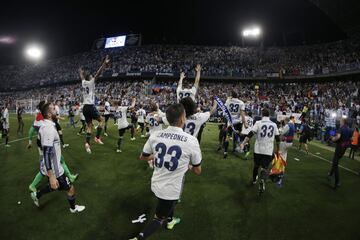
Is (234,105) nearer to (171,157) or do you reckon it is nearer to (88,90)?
(88,90)

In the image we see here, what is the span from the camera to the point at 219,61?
4756 cm

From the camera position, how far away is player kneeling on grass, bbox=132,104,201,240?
336 centimetres

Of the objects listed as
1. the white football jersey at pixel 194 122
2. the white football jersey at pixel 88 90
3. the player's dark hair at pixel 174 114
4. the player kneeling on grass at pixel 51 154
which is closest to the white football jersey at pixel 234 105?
the white football jersey at pixel 194 122

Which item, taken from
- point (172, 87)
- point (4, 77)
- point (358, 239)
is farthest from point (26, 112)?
point (358, 239)

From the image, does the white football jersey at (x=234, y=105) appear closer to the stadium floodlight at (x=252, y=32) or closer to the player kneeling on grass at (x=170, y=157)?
the player kneeling on grass at (x=170, y=157)

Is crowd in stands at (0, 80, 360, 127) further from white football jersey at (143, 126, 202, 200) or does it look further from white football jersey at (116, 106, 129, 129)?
white football jersey at (143, 126, 202, 200)

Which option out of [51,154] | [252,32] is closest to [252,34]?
[252,32]

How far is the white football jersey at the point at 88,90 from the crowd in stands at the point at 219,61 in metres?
35.8

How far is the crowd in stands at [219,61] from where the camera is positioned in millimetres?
38312

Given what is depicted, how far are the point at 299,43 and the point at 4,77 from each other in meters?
75.7

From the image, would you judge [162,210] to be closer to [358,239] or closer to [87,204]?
[87,204]

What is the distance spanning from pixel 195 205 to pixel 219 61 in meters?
44.4

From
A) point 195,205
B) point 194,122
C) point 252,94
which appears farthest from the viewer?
point 252,94

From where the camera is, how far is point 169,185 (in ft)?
11.4
